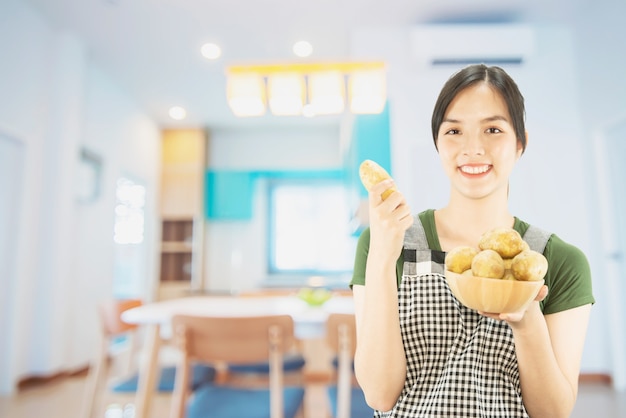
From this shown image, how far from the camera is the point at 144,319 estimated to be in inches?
62.3

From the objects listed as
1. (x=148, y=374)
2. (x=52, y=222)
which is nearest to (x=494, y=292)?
(x=148, y=374)

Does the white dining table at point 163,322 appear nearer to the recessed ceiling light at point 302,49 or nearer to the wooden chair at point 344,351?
the wooden chair at point 344,351

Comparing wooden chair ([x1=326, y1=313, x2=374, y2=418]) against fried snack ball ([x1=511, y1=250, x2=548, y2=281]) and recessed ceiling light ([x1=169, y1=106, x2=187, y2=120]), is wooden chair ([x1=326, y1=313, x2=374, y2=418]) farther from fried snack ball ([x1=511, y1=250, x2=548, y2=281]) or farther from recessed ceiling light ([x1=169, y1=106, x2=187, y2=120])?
recessed ceiling light ([x1=169, y1=106, x2=187, y2=120])

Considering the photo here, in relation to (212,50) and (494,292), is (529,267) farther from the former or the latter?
(212,50)

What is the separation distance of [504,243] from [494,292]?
4 cm

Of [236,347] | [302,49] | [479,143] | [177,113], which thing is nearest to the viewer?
[479,143]

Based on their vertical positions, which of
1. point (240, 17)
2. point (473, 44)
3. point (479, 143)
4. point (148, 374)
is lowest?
point (148, 374)

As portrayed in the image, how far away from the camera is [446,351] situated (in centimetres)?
48

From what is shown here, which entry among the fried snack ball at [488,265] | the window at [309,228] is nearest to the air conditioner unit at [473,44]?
the fried snack ball at [488,265]

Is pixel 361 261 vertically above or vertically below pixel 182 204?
below

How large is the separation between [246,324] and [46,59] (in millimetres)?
2411

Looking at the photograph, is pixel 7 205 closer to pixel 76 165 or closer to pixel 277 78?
pixel 76 165

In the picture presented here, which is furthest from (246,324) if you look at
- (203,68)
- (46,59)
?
(46,59)

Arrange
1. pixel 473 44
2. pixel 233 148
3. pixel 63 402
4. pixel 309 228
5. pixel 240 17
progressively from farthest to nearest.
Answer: pixel 233 148
pixel 309 228
pixel 63 402
pixel 240 17
pixel 473 44
